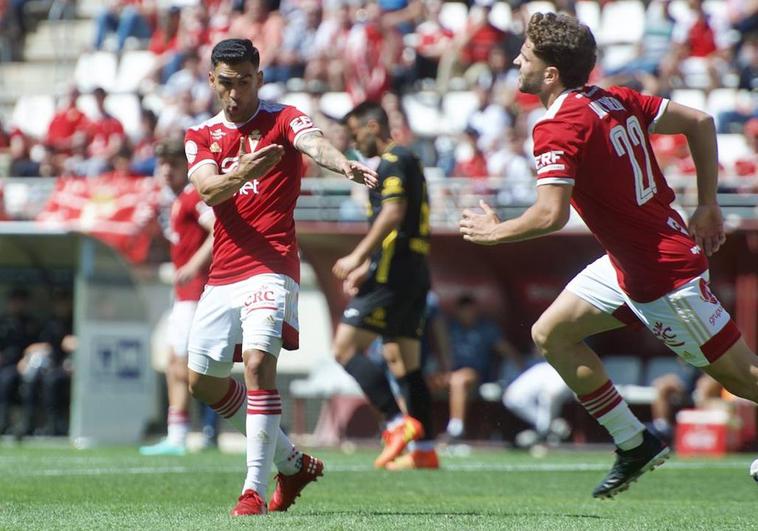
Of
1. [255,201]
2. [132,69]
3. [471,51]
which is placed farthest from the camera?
[132,69]

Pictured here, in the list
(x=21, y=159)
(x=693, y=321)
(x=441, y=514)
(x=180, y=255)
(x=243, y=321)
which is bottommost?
(x=441, y=514)

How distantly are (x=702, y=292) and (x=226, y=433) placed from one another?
1257 centimetres

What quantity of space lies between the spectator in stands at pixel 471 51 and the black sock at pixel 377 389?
31.6 ft

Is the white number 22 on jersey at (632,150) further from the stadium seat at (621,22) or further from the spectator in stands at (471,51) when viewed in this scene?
the stadium seat at (621,22)

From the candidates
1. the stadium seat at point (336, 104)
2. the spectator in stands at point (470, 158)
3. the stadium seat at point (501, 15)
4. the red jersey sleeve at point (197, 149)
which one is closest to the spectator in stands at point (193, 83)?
the stadium seat at point (336, 104)

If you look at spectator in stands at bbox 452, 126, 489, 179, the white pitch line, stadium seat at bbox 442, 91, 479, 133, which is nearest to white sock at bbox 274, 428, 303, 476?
the white pitch line

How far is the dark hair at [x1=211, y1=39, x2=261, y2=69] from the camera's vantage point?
7043mm

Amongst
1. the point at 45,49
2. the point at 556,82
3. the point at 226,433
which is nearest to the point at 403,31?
the point at 226,433

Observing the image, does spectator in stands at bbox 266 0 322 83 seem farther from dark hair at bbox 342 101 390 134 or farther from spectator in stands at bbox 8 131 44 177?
dark hair at bbox 342 101 390 134

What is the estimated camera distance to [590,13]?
20.5 metres

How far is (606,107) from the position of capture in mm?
6660

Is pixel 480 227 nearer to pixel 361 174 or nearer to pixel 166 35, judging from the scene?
pixel 361 174

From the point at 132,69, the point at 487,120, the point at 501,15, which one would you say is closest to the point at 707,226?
the point at 487,120

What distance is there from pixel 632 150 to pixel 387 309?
14.2 feet
